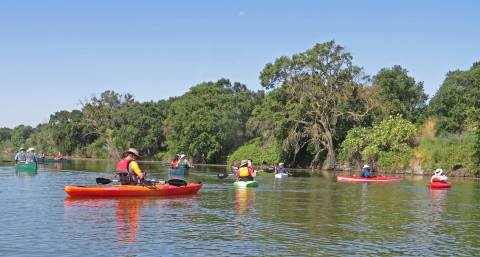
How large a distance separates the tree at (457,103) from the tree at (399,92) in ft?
15.1

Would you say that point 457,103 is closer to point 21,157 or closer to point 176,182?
point 176,182

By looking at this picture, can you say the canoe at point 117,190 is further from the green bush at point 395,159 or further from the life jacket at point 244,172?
the green bush at point 395,159

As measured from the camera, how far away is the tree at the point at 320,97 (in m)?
60.9

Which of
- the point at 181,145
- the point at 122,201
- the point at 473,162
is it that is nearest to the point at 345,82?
the point at 473,162

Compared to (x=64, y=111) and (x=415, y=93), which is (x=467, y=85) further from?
(x=64, y=111)

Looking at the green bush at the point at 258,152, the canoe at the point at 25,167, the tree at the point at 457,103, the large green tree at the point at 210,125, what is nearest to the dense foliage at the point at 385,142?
the tree at the point at 457,103

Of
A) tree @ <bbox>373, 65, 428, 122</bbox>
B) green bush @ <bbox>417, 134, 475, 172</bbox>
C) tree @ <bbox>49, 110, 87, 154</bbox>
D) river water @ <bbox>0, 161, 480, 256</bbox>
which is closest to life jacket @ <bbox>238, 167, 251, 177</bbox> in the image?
river water @ <bbox>0, 161, 480, 256</bbox>

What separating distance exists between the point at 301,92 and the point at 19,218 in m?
44.8

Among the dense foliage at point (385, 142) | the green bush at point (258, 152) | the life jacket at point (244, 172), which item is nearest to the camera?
the life jacket at point (244, 172)

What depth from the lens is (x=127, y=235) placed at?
16.7 meters

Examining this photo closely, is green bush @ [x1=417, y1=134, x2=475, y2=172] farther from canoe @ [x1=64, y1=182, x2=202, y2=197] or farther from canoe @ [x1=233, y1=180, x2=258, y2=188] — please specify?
canoe @ [x1=64, y1=182, x2=202, y2=197]

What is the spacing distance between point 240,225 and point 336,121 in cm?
4491

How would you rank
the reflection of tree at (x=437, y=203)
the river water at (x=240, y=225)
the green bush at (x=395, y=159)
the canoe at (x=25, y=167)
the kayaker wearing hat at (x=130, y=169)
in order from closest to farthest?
1. the river water at (x=240, y=225)
2. the reflection of tree at (x=437, y=203)
3. the kayaker wearing hat at (x=130, y=169)
4. the canoe at (x=25, y=167)
5. the green bush at (x=395, y=159)

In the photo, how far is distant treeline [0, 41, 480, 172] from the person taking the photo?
5441 cm
